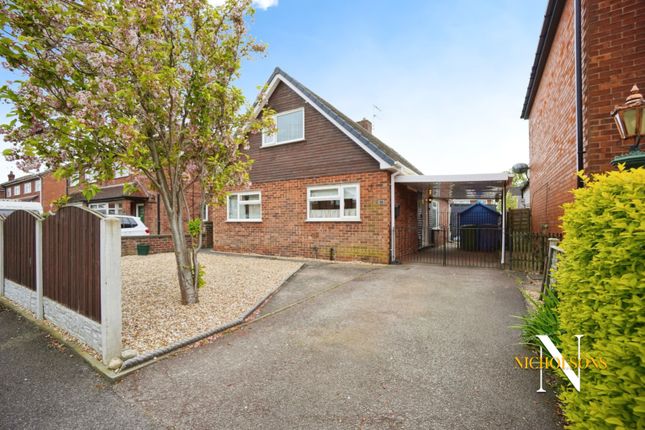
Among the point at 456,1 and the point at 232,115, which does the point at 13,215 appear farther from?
the point at 456,1

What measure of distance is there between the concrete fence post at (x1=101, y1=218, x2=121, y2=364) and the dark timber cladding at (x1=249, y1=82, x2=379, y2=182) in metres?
7.84

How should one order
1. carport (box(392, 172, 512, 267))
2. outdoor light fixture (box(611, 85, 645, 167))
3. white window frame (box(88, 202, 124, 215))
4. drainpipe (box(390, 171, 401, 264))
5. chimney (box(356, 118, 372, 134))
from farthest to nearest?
1. white window frame (box(88, 202, 124, 215))
2. chimney (box(356, 118, 372, 134))
3. drainpipe (box(390, 171, 401, 264))
4. carport (box(392, 172, 512, 267))
5. outdoor light fixture (box(611, 85, 645, 167))

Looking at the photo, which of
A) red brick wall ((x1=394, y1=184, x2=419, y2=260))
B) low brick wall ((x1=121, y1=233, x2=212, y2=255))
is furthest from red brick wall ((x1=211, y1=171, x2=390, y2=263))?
low brick wall ((x1=121, y1=233, x2=212, y2=255))

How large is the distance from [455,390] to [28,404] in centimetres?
392

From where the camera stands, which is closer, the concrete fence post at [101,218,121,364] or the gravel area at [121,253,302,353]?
the concrete fence post at [101,218,121,364]

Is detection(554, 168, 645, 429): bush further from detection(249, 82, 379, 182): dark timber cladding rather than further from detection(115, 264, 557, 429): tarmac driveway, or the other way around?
detection(249, 82, 379, 182): dark timber cladding

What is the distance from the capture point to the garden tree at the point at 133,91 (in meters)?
3.92

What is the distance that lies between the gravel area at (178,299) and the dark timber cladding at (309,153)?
3.83 meters

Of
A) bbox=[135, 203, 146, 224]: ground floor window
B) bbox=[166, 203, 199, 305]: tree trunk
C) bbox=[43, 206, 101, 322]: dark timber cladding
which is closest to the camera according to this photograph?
bbox=[43, 206, 101, 322]: dark timber cladding

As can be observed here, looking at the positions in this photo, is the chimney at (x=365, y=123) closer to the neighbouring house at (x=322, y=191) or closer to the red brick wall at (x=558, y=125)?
the neighbouring house at (x=322, y=191)

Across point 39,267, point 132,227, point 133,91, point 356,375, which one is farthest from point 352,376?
point 132,227

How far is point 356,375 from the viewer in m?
2.97

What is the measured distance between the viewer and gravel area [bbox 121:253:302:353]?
4.05 metres

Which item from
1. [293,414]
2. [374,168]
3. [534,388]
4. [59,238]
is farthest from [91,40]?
[374,168]
